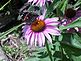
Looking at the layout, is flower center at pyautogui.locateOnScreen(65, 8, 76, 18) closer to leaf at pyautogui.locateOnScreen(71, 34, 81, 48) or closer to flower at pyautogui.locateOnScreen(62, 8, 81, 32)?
flower at pyautogui.locateOnScreen(62, 8, 81, 32)

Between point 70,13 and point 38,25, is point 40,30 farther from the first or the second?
point 70,13

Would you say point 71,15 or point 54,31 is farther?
point 71,15

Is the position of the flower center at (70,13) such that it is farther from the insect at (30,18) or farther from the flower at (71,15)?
the insect at (30,18)

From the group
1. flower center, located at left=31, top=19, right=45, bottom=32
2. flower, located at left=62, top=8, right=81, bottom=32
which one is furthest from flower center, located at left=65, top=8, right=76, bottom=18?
flower center, located at left=31, top=19, right=45, bottom=32

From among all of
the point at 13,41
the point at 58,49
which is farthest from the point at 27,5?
the point at 58,49

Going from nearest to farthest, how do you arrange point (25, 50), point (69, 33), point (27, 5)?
point (69, 33) < point (25, 50) < point (27, 5)

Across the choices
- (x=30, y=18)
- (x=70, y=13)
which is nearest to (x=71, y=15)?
(x=70, y=13)

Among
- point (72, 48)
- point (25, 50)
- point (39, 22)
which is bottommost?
point (25, 50)

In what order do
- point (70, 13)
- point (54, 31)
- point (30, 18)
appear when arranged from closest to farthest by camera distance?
1. point (54, 31)
2. point (70, 13)
3. point (30, 18)

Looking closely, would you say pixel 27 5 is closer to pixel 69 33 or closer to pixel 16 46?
pixel 16 46
